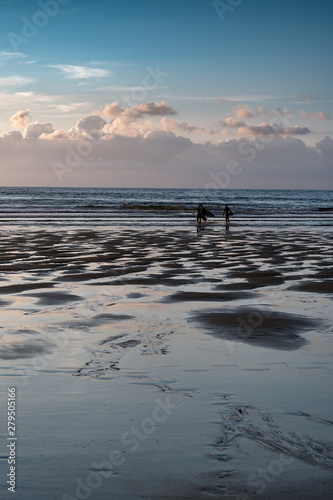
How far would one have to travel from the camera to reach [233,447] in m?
4.52

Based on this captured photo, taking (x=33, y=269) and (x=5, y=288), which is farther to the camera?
(x=33, y=269)

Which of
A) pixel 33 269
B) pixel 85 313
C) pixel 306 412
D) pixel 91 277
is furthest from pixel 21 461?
pixel 33 269

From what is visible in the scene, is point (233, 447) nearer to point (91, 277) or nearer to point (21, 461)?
point (21, 461)

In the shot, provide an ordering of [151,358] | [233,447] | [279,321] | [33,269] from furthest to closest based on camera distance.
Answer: [33,269]
[279,321]
[151,358]
[233,447]

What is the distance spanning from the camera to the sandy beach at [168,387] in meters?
4.07

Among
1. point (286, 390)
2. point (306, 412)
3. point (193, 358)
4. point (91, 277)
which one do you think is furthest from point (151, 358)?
point (91, 277)

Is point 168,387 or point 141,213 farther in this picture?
point 141,213

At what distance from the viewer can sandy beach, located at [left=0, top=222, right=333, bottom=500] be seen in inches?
160

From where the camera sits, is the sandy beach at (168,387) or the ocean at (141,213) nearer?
the sandy beach at (168,387)

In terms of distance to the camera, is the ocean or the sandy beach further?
the ocean

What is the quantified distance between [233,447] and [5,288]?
353 inches

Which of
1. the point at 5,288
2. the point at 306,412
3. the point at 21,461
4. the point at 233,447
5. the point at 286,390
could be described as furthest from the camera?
the point at 5,288

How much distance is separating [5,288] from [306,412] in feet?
28.5

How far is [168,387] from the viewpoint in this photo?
5973mm
